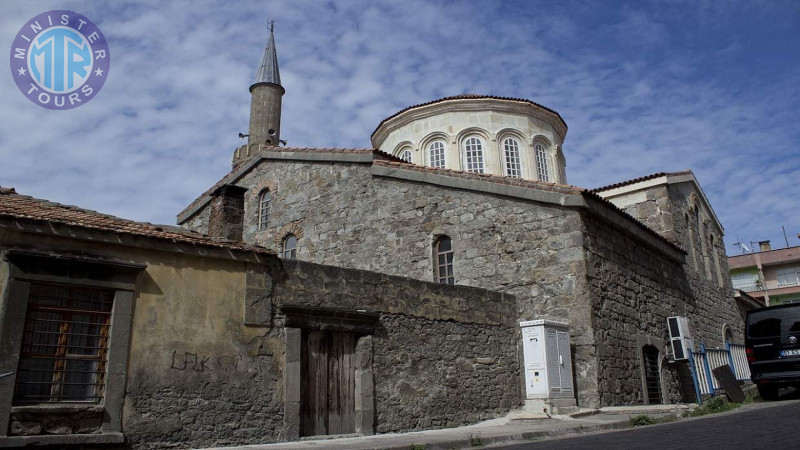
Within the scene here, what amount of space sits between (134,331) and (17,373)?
4.45ft

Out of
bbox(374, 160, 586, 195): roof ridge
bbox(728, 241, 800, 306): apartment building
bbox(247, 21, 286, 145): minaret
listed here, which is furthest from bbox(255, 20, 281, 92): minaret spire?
bbox(728, 241, 800, 306): apartment building

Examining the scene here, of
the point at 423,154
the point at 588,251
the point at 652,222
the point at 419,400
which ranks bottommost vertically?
the point at 419,400

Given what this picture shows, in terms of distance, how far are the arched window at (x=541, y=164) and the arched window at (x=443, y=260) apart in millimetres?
8363

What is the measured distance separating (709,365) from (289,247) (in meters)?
10.7

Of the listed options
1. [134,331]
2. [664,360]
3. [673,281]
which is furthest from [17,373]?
[673,281]

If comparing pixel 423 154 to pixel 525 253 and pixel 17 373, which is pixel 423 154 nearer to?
pixel 525 253

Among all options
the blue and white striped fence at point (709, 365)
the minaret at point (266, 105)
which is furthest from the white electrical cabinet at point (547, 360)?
the minaret at point (266, 105)

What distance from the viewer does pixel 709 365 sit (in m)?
14.9

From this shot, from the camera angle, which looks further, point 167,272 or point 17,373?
point 167,272

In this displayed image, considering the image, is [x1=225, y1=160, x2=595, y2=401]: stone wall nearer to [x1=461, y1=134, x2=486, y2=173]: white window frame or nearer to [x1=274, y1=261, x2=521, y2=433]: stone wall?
[x1=274, y1=261, x2=521, y2=433]: stone wall

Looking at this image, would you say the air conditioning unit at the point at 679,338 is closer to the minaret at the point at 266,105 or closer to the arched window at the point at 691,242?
the arched window at the point at 691,242

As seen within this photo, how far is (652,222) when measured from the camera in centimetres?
1884

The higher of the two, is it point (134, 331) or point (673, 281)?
point (673, 281)

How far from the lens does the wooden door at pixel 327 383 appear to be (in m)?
9.76
